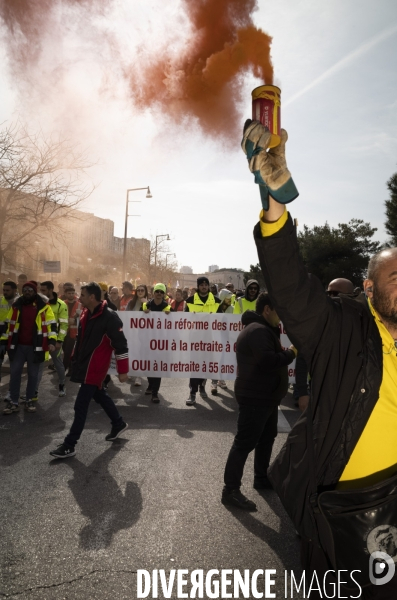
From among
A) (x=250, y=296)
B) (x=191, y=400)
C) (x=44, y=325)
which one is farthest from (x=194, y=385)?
(x=44, y=325)

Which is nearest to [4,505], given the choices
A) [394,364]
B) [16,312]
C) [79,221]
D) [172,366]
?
[394,364]

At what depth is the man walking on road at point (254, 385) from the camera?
452 centimetres

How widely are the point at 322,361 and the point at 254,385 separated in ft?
8.81

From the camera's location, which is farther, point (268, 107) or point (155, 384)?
point (155, 384)

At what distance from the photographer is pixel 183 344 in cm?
996

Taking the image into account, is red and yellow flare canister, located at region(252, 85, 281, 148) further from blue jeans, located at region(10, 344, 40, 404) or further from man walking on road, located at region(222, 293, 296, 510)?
blue jeans, located at region(10, 344, 40, 404)

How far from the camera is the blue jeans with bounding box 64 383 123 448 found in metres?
5.71

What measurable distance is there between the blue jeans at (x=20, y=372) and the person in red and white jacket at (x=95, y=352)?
6.77 ft

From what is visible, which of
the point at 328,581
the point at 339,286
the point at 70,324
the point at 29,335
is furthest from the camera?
the point at 70,324

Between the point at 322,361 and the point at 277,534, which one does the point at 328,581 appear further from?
the point at 277,534

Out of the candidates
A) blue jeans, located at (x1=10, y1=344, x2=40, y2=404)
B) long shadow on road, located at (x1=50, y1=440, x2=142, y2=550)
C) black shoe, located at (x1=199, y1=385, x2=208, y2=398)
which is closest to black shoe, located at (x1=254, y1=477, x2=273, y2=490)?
long shadow on road, located at (x1=50, y1=440, x2=142, y2=550)

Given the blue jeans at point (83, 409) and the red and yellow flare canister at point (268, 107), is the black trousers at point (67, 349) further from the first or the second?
the red and yellow flare canister at point (268, 107)

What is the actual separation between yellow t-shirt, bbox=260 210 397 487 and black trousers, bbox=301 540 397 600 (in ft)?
1.01

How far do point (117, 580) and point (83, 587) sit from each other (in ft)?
0.71
